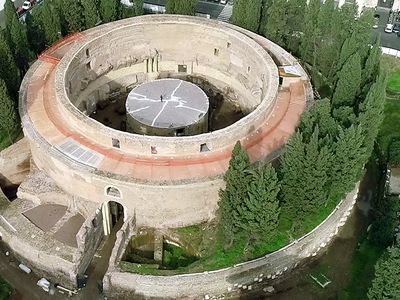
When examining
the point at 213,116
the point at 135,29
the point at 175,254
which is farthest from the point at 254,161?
the point at 135,29

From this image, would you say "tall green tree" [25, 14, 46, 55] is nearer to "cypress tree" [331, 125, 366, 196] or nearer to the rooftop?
the rooftop

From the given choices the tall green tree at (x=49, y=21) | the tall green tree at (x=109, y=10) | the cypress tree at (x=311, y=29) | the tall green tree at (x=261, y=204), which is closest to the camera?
the tall green tree at (x=261, y=204)

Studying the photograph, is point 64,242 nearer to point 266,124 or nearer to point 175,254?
point 175,254

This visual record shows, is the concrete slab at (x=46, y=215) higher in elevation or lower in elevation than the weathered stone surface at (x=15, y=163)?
lower

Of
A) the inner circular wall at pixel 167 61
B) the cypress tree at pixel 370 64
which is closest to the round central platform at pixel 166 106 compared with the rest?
the inner circular wall at pixel 167 61

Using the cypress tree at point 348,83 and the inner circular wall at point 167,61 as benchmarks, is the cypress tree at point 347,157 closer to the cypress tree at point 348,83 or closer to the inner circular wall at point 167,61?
the cypress tree at point 348,83

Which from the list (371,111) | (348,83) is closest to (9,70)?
(348,83)
